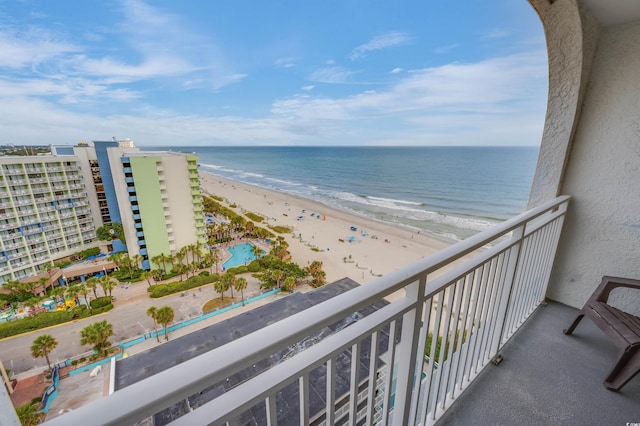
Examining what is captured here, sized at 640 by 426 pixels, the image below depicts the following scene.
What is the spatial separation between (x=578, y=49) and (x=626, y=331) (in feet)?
5.63

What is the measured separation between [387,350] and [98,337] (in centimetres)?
904

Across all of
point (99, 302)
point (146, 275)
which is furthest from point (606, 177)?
point (146, 275)

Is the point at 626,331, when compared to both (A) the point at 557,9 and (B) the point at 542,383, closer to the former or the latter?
(B) the point at 542,383

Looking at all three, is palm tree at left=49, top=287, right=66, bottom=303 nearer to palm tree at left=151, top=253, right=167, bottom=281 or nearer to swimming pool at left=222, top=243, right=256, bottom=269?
palm tree at left=151, top=253, right=167, bottom=281

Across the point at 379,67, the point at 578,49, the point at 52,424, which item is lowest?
the point at 52,424

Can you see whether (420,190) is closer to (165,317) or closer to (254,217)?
(254,217)

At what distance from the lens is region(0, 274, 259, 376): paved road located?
22.8 feet

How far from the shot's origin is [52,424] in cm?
30

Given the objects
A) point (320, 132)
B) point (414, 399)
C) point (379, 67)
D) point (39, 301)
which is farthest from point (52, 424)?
point (320, 132)

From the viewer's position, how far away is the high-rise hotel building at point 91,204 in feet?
26.8

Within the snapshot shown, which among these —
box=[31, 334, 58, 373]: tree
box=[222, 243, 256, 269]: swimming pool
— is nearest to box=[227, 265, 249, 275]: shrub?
box=[222, 243, 256, 269]: swimming pool

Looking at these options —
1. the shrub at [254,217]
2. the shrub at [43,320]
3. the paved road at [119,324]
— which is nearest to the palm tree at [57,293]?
the shrub at [43,320]

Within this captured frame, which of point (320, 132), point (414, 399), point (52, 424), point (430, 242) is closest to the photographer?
point (52, 424)

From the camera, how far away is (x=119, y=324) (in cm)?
819
